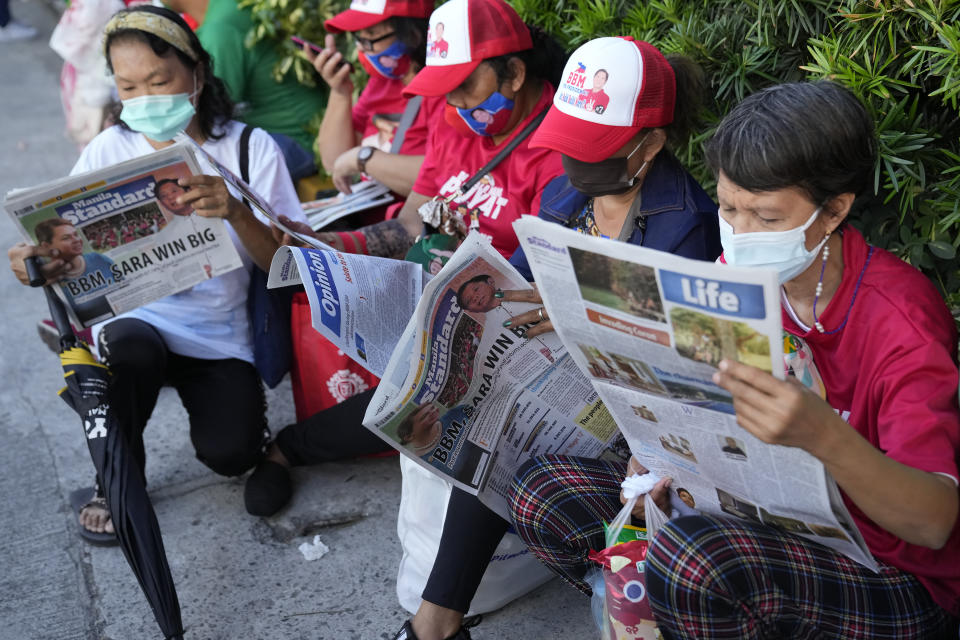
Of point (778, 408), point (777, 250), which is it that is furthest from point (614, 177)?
point (778, 408)

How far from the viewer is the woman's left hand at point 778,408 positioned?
129 centimetres

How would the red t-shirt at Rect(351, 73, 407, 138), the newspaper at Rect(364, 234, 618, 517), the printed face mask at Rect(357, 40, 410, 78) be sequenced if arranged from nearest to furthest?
the newspaper at Rect(364, 234, 618, 517) → the printed face mask at Rect(357, 40, 410, 78) → the red t-shirt at Rect(351, 73, 407, 138)

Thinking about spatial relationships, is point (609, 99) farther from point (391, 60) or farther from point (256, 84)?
point (256, 84)

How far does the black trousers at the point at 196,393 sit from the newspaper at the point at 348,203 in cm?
59

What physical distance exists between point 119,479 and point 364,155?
1.47 m

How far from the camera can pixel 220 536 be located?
2686mm

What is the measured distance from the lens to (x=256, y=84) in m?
3.79

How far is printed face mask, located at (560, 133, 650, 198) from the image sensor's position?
202cm

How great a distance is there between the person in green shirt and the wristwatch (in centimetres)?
50

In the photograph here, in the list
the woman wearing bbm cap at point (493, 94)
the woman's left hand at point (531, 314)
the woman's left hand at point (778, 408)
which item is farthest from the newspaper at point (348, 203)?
the woman's left hand at point (778, 408)

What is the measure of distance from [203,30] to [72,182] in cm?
176

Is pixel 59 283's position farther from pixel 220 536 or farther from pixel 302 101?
pixel 302 101

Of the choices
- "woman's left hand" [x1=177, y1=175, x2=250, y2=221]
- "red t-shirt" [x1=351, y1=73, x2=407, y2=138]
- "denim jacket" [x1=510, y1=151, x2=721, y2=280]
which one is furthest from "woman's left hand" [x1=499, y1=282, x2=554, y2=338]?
"red t-shirt" [x1=351, y1=73, x2=407, y2=138]

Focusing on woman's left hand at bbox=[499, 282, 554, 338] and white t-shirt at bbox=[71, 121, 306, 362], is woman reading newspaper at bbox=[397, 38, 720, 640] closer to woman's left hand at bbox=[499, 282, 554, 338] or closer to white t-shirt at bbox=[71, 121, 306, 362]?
woman's left hand at bbox=[499, 282, 554, 338]
